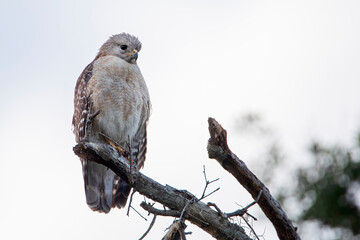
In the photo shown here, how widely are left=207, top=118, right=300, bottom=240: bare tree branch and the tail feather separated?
2528mm

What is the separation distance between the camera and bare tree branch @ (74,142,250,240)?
159 inches

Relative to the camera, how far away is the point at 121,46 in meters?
7.49

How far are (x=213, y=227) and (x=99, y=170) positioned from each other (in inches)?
109

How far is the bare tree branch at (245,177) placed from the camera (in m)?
3.85

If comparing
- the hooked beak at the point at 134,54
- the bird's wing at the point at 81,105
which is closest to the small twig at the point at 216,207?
the bird's wing at the point at 81,105

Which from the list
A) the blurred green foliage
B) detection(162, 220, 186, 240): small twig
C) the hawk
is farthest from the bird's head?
detection(162, 220, 186, 240): small twig

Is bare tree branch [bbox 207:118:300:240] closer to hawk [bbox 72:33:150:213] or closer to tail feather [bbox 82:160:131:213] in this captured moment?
hawk [bbox 72:33:150:213]

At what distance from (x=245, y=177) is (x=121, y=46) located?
4.06 metres

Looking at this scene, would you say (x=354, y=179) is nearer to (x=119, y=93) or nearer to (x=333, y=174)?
(x=333, y=174)

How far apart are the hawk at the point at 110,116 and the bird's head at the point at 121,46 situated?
0.51 metres

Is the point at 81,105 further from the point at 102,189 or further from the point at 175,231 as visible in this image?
the point at 175,231

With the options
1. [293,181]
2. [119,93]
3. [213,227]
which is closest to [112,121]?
[119,93]

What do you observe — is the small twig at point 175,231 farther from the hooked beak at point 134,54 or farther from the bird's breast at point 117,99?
the hooked beak at point 134,54

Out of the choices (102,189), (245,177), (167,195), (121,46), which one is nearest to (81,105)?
(102,189)
